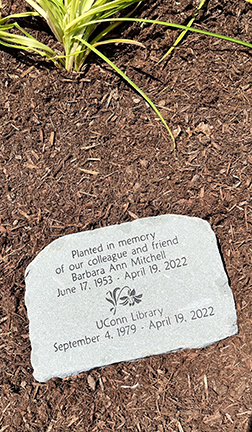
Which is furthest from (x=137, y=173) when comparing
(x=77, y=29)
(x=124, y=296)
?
(x=77, y=29)

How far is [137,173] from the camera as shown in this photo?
5.87 feet

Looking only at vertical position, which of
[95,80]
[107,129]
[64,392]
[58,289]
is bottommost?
[64,392]

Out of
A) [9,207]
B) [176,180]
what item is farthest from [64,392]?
[176,180]

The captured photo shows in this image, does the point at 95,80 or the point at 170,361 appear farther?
the point at 95,80

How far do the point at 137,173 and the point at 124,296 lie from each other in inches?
23.1

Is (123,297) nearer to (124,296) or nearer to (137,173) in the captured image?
(124,296)

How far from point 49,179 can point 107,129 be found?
14.7 inches

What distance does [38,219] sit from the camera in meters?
1.76

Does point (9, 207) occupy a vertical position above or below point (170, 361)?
above

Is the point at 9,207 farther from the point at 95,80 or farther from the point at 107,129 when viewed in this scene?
the point at 95,80

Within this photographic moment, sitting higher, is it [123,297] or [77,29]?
[77,29]

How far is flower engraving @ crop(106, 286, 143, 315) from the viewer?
5.36ft

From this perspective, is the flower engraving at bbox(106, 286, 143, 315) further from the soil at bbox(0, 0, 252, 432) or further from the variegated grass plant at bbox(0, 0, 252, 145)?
the variegated grass plant at bbox(0, 0, 252, 145)

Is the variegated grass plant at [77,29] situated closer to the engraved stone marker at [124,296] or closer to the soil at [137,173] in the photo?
the soil at [137,173]
